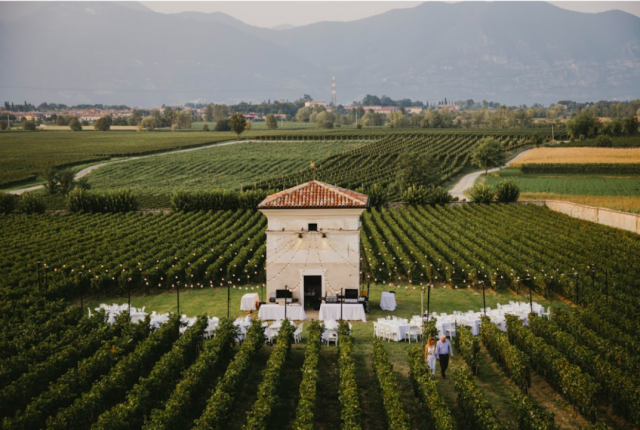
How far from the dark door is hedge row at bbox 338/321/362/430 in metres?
6.96

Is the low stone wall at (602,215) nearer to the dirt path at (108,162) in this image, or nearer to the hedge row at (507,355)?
the hedge row at (507,355)

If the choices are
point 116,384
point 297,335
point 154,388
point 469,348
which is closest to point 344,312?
point 297,335

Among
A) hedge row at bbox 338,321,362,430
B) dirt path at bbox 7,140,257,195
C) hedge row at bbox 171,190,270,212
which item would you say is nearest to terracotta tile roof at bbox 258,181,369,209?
hedge row at bbox 338,321,362,430

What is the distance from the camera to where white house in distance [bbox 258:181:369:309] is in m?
27.9

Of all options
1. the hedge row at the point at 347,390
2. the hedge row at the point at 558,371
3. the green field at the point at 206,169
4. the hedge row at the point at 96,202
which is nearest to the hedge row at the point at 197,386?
the hedge row at the point at 347,390

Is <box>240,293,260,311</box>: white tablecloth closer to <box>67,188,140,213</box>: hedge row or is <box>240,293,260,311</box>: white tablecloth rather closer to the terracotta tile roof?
the terracotta tile roof

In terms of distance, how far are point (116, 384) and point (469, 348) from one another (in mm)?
10291

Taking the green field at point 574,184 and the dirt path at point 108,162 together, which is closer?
the green field at point 574,184

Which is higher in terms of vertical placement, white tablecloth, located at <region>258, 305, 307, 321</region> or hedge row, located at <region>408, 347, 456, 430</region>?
hedge row, located at <region>408, 347, 456, 430</region>

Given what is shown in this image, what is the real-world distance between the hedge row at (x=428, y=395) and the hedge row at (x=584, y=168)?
2679 inches

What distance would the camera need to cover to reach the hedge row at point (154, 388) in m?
14.4

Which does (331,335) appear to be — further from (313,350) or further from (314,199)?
(314,199)

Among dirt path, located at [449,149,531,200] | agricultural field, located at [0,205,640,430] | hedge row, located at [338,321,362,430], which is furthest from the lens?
dirt path, located at [449,149,531,200]

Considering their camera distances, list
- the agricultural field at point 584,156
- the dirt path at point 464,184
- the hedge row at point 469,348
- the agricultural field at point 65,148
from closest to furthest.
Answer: the hedge row at point 469,348 < the dirt path at point 464,184 < the agricultural field at point 584,156 < the agricultural field at point 65,148
